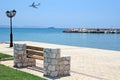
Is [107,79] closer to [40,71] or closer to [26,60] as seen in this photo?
[40,71]

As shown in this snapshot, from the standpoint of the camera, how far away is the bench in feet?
33.6

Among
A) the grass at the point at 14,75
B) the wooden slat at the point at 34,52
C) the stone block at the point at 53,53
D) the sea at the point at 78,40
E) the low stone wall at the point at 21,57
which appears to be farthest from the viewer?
the sea at the point at 78,40

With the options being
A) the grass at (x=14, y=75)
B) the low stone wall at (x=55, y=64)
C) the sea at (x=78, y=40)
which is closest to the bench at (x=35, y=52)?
the low stone wall at (x=55, y=64)

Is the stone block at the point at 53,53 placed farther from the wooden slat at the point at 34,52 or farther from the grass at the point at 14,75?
the wooden slat at the point at 34,52

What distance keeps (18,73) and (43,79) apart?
120 centimetres

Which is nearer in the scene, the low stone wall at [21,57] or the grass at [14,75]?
the grass at [14,75]

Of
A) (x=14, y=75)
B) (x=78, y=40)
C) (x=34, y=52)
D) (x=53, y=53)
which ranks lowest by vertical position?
(x=78, y=40)

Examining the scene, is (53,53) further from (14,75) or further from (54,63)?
(14,75)

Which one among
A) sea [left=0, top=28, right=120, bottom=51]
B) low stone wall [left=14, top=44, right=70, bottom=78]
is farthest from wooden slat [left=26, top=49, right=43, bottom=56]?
sea [left=0, top=28, right=120, bottom=51]

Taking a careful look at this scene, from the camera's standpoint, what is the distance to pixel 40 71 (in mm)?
10164

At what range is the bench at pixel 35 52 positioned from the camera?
33.6 feet

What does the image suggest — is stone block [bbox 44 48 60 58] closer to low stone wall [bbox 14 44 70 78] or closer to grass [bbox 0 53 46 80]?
low stone wall [bbox 14 44 70 78]

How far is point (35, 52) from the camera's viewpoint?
416 inches

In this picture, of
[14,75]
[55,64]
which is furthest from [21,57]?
[55,64]
